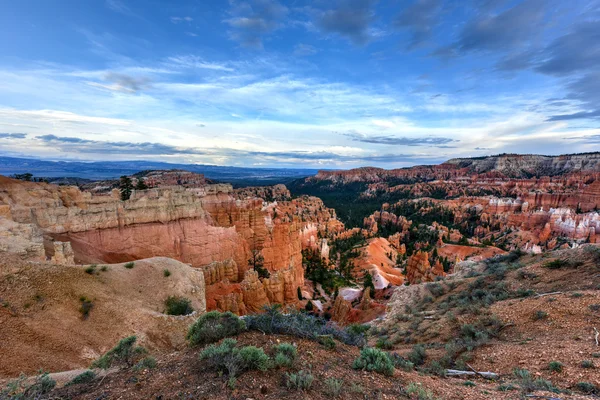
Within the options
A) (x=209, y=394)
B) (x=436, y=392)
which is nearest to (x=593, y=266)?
(x=436, y=392)

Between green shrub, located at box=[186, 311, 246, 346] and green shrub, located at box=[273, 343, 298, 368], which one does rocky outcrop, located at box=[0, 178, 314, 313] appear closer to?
green shrub, located at box=[186, 311, 246, 346]

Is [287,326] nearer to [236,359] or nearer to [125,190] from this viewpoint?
[236,359]

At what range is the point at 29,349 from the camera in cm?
913

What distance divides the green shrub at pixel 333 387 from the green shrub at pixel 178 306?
1173cm

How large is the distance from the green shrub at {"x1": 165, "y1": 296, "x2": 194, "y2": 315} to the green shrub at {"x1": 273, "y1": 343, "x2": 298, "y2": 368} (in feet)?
34.7

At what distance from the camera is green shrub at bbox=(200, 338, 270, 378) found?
4.68m

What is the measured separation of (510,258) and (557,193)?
311ft

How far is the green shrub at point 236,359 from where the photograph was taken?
468 centimetres

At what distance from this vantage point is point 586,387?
5203 millimetres

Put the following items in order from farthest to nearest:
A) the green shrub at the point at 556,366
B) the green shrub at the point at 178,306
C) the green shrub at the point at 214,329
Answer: the green shrub at the point at 178,306 < the green shrub at the point at 214,329 < the green shrub at the point at 556,366

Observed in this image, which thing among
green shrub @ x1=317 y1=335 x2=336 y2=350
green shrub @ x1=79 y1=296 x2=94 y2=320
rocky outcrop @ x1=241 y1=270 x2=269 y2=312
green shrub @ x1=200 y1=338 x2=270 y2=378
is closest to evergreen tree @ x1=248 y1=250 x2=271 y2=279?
rocky outcrop @ x1=241 y1=270 x2=269 y2=312

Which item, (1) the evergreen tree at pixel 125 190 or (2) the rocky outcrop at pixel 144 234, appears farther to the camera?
(1) the evergreen tree at pixel 125 190

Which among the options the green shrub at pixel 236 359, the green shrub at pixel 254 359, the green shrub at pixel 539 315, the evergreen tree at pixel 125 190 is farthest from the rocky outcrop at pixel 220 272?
the green shrub at pixel 539 315

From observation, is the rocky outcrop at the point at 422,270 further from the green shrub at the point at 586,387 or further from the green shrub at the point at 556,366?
Answer: the green shrub at the point at 586,387
